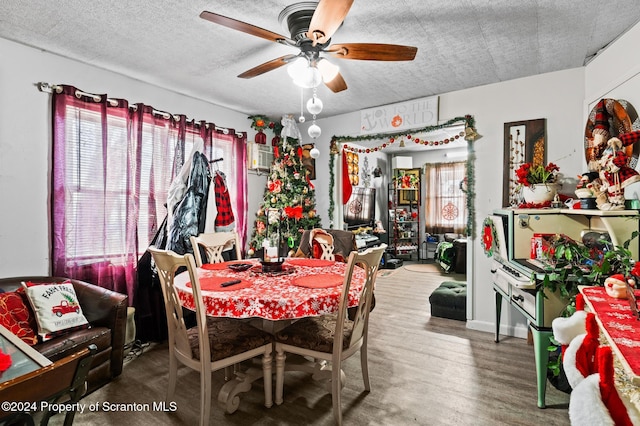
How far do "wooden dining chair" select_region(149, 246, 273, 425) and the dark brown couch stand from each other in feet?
2.16

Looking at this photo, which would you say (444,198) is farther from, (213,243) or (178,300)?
(178,300)

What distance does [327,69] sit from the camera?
7.09ft

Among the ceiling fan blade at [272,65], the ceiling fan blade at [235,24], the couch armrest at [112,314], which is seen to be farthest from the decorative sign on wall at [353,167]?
the couch armrest at [112,314]

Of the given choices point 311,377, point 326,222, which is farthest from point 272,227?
point 311,377

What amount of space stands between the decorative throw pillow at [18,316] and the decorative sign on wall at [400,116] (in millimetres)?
3625

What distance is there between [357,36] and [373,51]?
51cm

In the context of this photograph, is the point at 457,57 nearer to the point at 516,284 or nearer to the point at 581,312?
the point at 516,284

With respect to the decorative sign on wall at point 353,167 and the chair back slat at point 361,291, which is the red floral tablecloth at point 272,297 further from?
the decorative sign on wall at point 353,167

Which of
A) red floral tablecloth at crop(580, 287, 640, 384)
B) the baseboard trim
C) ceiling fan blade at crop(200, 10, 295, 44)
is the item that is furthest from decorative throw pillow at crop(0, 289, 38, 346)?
the baseboard trim

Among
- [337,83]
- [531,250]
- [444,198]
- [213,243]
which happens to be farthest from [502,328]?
[444,198]

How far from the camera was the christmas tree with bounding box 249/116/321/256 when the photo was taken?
4.40 meters

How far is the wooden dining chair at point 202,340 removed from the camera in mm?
1740

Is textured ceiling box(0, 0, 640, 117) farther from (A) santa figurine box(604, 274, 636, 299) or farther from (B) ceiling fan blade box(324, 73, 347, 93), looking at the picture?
(A) santa figurine box(604, 274, 636, 299)

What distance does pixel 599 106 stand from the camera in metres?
2.56
